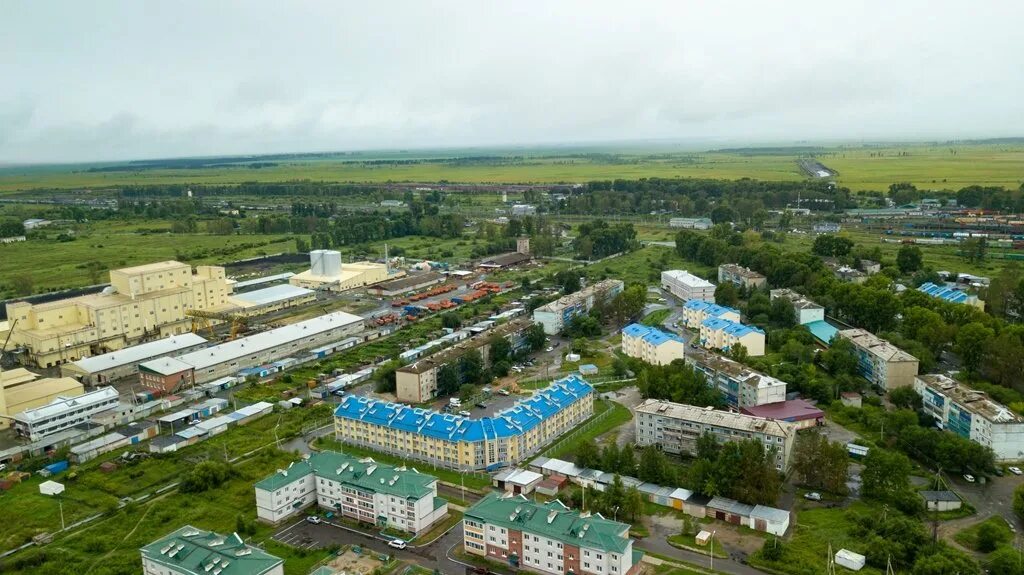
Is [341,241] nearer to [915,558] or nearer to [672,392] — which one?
[672,392]

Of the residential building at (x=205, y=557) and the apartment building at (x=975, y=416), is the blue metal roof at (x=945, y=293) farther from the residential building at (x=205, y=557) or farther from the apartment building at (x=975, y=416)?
the residential building at (x=205, y=557)

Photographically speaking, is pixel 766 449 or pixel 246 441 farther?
pixel 246 441

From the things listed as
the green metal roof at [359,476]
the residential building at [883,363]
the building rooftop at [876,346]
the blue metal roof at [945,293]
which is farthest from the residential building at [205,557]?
the blue metal roof at [945,293]

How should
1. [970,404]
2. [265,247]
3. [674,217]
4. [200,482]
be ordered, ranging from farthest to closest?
[674,217], [265,247], [970,404], [200,482]

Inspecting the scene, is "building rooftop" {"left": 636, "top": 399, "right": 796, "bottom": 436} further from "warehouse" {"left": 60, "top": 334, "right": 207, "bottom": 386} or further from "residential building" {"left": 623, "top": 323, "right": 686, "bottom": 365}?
"warehouse" {"left": 60, "top": 334, "right": 207, "bottom": 386}

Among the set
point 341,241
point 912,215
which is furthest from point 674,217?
point 341,241

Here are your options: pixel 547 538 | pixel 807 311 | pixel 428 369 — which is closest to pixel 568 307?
pixel 428 369
